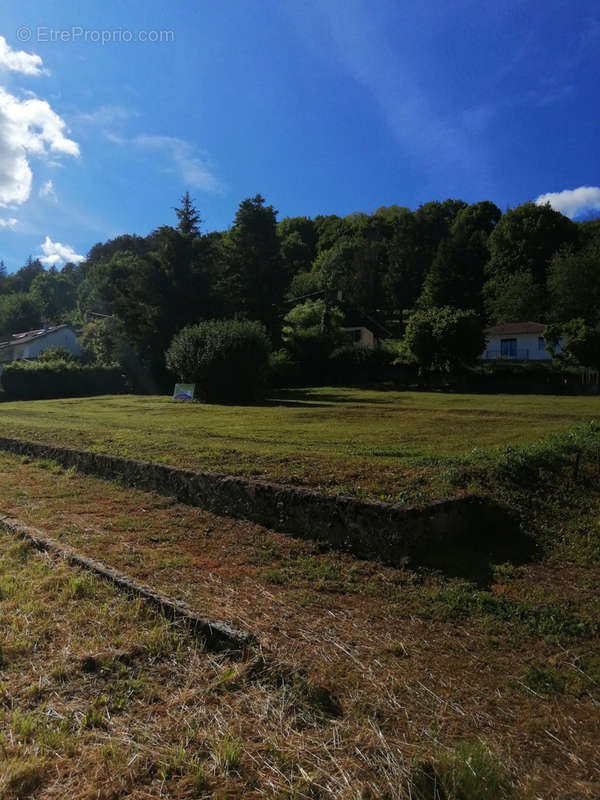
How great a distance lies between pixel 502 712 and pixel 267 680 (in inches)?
43.2

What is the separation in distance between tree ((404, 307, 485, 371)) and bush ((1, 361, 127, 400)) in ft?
62.0

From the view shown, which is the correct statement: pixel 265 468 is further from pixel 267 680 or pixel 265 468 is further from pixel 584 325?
pixel 584 325

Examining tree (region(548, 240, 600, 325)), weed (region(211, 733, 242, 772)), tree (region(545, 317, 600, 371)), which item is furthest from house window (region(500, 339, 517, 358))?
weed (region(211, 733, 242, 772))

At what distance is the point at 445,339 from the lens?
117 feet

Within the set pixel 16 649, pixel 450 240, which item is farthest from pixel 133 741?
pixel 450 240

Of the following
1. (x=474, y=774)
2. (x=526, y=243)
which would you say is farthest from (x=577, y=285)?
(x=474, y=774)

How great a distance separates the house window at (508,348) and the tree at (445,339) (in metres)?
18.3

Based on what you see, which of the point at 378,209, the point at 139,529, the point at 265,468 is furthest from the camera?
the point at 378,209

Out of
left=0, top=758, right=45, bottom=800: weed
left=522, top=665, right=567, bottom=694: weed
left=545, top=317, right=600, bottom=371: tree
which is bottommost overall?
left=522, top=665, right=567, bottom=694: weed

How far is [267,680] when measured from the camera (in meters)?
2.73

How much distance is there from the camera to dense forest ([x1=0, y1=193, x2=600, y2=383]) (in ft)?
116

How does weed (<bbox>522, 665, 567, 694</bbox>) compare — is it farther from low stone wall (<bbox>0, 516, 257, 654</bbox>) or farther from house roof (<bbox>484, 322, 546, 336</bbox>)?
house roof (<bbox>484, 322, 546, 336</bbox>)

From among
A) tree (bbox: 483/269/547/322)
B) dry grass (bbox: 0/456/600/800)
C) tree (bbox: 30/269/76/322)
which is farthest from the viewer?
tree (bbox: 30/269/76/322)

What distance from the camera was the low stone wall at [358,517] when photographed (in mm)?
4316
